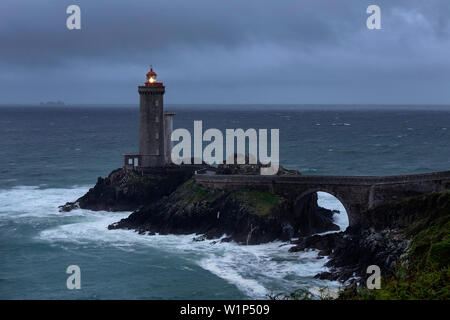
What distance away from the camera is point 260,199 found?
53.6 metres

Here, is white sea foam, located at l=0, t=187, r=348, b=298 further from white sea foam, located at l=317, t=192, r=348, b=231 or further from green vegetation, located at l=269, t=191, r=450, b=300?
green vegetation, located at l=269, t=191, r=450, b=300

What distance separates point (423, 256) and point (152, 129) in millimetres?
40766

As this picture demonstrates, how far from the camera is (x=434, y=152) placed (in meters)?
123

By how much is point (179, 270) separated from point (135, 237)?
10.6 meters

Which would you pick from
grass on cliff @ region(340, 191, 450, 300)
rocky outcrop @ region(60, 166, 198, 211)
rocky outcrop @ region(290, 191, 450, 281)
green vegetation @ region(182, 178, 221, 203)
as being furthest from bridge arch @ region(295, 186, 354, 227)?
rocky outcrop @ region(60, 166, 198, 211)

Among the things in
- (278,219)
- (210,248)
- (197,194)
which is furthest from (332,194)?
(197,194)

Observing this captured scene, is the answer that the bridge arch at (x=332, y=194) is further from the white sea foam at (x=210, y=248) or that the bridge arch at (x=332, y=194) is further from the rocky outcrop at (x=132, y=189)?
the rocky outcrop at (x=132, y=189)

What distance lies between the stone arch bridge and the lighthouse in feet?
35.1

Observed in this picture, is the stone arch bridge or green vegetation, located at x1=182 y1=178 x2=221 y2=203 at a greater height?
the stone arch bridge

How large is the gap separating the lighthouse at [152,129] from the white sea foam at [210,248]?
23.8 ft

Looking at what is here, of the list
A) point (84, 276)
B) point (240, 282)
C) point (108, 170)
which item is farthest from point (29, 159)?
point (240, 282)

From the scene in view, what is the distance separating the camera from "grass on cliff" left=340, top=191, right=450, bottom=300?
18.1m

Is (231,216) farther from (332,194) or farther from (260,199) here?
(332,194)
